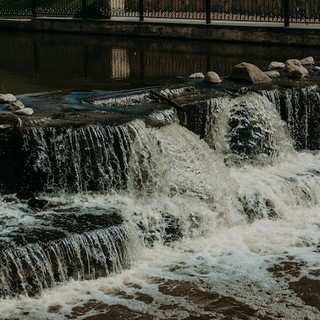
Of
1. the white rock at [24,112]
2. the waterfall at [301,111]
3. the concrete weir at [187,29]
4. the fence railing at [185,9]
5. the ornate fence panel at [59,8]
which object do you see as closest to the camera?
the white rock at [24,112]

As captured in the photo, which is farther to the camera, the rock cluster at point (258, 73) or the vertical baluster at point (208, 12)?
the vertical baluster at point (208, 12)

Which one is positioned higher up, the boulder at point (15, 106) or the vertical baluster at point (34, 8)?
the vertical baluster at point (34, 8)

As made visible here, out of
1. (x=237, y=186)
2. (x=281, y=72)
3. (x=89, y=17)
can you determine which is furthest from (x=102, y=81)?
(x=89, y=17)

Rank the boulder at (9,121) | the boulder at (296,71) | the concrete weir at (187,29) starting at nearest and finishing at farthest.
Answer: the boulder at (9,121)
the boulder at (296,71)
the concrete weir at (187,29)

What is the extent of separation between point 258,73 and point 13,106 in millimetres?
4625

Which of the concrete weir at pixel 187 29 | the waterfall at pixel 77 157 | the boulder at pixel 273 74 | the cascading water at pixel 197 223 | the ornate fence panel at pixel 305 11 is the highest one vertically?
the ornate fence panel at pixel 305 11

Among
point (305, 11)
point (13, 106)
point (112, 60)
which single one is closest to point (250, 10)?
point (305, 11)

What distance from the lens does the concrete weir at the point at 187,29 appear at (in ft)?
69.8

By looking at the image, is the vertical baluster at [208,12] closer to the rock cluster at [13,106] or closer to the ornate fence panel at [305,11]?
the ornate fence panel at [305,11]

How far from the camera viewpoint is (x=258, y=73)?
554 inches

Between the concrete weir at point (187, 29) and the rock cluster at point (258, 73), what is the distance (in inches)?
217

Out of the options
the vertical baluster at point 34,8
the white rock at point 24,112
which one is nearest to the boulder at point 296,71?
the white rock at point 24,112

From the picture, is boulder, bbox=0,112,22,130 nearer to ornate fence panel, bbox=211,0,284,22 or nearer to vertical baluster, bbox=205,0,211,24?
vertical baluster, bbox=205,0,211,24

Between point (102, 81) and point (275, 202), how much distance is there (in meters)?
6.77
